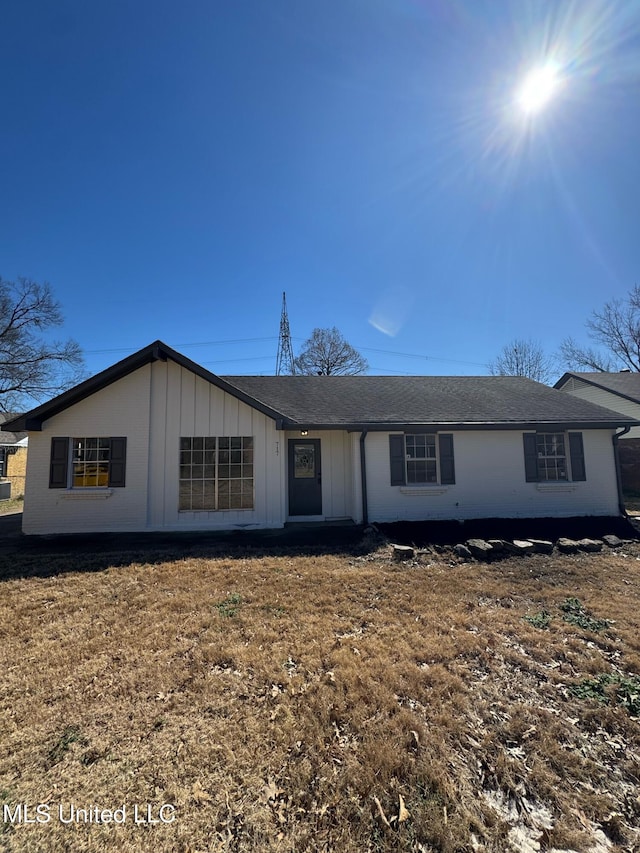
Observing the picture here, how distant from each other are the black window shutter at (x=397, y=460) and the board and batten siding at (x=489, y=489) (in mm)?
118

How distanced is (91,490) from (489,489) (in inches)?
381

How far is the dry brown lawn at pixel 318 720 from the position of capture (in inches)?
81.0

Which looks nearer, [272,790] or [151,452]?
[272,790]

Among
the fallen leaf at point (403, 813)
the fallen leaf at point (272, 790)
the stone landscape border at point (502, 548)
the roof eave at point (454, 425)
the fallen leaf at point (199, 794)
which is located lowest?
the fallen leaf at point (403, 813)

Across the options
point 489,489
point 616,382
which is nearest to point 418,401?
point 489,489

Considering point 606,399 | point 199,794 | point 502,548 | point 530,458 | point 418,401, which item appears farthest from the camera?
point 606,399

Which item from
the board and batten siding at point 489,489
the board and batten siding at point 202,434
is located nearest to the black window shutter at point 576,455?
the board and batten siding at point 489,489

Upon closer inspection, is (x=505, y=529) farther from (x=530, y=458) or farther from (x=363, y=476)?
(x=363, y=476)

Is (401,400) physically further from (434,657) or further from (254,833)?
(254,833)

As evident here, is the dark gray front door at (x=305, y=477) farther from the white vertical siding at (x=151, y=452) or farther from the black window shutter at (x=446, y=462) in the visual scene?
the black window shutter at (x=446, y=462)

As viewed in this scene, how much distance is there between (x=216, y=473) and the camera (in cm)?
923

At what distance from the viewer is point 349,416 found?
9797 mm

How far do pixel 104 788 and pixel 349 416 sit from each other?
321 inches

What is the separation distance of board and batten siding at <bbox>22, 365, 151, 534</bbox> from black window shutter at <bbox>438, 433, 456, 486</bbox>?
7200 mm
